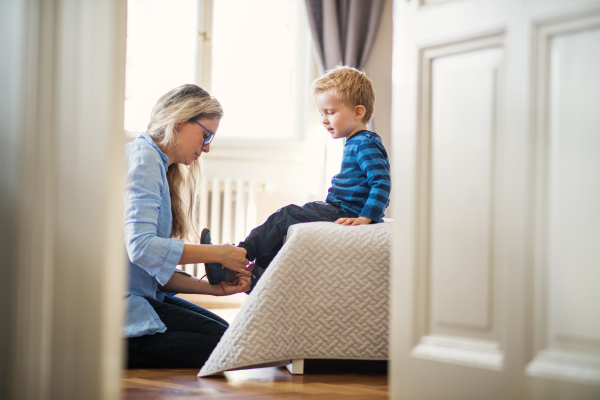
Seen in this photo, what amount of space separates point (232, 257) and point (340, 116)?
2.16 ft

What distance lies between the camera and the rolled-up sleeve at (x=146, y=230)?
Result: 1.40 metres

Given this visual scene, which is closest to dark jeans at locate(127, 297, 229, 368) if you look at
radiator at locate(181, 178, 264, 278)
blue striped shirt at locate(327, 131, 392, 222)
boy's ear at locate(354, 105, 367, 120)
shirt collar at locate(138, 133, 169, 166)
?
shirt collar at locate(138, 133, 169, 166)

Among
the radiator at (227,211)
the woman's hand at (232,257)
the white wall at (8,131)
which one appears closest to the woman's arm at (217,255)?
the woman's hand at (232,257)

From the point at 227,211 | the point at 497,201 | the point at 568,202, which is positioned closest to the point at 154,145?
the point at 497,201

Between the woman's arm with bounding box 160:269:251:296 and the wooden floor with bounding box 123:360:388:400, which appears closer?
the wooden floor with bounding box 123:360:388:400

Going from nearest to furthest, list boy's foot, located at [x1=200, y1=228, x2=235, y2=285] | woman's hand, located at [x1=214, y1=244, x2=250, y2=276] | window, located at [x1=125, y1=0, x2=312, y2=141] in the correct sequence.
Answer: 1. woman's hand, located at [x1=214, y1=244, x2=250, y2=276]
2. boy's foot, located at [x1=200, y1=228, x2=235, y2=285]
3. window, located at [x1=125, y1=0, x2=312, y2=141]

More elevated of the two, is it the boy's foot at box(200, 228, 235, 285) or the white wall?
the white wall

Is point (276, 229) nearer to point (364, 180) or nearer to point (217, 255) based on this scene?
point (217, 255)

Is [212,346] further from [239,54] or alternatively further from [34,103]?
[239,54]

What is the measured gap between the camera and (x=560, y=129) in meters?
0.85

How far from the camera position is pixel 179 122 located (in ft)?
5.44

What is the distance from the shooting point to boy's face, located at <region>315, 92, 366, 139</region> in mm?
1851

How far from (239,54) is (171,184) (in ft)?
5.47

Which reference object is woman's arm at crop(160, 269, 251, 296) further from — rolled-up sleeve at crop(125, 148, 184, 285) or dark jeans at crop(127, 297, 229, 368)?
rolled-up sleeve at crop(125, 148, 184, 285)
